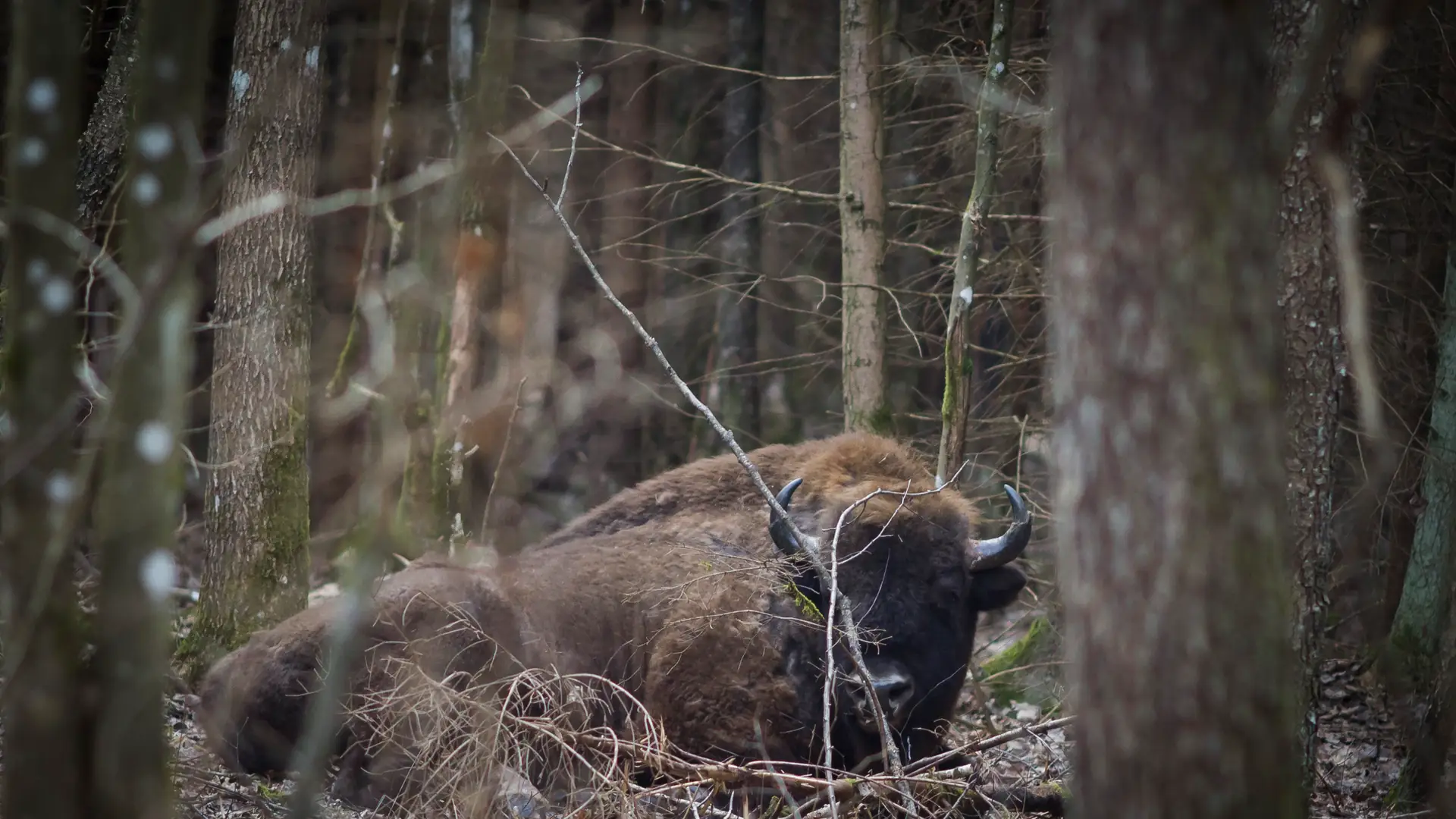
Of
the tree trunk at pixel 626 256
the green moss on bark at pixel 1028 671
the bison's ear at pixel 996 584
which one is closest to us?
the bison's ear at pixel 996 584

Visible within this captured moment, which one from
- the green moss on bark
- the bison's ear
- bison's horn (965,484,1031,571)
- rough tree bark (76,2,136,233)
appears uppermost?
rough tree bark (76,2,136,233)

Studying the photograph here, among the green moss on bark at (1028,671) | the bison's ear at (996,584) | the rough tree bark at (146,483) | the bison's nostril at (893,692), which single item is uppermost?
the rough tree bark at (146,483)

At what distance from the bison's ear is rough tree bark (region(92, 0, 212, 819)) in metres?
4.81

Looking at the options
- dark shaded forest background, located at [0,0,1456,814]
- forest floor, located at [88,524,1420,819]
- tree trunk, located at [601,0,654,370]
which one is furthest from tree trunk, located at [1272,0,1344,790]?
tree trunk, located at [601,0,654,370]

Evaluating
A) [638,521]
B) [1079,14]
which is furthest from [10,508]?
[638,521]

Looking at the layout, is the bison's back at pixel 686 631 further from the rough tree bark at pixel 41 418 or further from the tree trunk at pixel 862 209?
the rough tree bark at pixel 41 418

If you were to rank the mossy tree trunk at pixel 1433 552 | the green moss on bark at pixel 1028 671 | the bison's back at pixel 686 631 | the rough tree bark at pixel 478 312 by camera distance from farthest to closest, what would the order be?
the rough tree bark at pixel 478 312 → the green moss on bark at pixel 1028 671 → the mossy tree trunk at pixel 1433 552 → the bison's back at pixel 686 631

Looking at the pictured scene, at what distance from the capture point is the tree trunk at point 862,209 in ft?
26.0

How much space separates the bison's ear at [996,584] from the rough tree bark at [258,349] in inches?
161

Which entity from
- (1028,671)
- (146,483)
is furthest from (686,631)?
(146,483)

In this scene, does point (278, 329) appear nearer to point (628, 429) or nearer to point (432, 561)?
point (432, 561)

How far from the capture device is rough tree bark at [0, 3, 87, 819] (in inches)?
115

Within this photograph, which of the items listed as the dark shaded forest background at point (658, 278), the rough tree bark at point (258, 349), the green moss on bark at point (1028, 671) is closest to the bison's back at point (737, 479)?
the dark shaded forest background at point (658, 278)

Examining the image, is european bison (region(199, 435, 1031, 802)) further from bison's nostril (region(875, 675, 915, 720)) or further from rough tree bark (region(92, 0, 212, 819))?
rough tree bark (region(92, 0, 212, 819))
